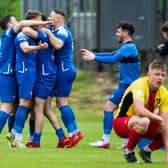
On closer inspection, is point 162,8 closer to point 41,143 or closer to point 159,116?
point 41,143

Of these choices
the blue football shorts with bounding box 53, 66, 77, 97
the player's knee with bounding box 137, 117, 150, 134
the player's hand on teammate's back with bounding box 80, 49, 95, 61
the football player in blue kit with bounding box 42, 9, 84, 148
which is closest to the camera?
the player's knee with bounding box 137, 117, 150, 134

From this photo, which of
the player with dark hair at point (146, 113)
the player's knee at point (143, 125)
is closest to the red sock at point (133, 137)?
the player with dark hair at point (146, 113)

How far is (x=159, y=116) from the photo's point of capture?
42.8 feet

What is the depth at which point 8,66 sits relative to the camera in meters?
15.6

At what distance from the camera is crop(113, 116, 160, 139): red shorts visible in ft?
42.6

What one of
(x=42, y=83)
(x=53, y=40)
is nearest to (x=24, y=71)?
(x=42, y=83)

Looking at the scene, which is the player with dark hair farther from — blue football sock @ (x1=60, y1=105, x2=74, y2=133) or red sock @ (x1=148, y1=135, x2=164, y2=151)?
blue football sock @ (x1=60, y1=105, x2=74, y2=133)

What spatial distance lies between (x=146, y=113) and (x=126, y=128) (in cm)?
50

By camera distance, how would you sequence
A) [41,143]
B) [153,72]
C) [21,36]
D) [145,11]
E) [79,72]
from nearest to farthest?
1. [153,72]
2. [21,36]
3. [41,143]
4. [145,11]
5. [79,72]

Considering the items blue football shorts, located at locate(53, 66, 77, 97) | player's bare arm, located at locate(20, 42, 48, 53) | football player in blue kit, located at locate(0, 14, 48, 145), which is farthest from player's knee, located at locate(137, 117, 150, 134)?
blue football shorts, located at locate(53, 66, 77, 97)

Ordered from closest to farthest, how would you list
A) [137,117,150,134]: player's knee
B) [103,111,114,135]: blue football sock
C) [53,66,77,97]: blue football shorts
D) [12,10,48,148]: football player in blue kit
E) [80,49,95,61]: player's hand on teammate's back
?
[137,117,150,134]: player's knee → [80,49,95,61]: player's hand on teammate's back → [12,10,48,148]: football player in blue kit → [53,66,77,97]: blue football shorts → [103,111,114,135]: blue football sock

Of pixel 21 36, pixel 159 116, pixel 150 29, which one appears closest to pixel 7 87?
pixel 21 36

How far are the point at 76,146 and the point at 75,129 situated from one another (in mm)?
290

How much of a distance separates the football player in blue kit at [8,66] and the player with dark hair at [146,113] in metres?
2.72
